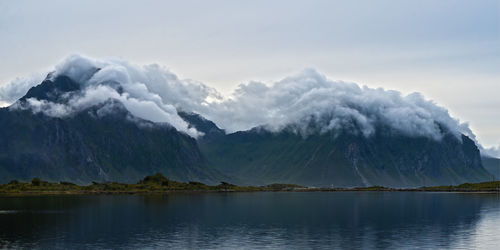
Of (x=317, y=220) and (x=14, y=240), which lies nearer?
(x=14, y=240)

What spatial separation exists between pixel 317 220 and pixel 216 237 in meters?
53.5

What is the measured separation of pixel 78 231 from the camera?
151 m

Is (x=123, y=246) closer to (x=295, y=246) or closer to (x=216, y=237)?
(x=216, y=237)

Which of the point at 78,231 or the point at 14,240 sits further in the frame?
the point at 78,231

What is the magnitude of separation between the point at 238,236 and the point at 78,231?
39.4m

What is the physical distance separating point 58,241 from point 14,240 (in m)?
9.76

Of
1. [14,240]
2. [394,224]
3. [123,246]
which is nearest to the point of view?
[123,246]

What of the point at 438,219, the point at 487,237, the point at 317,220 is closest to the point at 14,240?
the point at 317,220

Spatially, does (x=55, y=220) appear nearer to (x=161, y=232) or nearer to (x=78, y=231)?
(x=78, y=231)

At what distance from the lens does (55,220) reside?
18000 cm

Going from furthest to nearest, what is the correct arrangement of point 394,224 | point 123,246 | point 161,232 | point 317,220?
point 317,220, point 394,224, point 161,232, point 123,246

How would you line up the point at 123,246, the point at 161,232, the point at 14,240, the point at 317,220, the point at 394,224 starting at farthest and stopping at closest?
the point at 317,220 → the point at 394,224 → the point at 161,232 → the point at 14,240 → the point at 123,246

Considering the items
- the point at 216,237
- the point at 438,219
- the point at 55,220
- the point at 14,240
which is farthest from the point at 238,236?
the point at 438,219

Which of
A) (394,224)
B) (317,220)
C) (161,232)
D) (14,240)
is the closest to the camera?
(14,240)
